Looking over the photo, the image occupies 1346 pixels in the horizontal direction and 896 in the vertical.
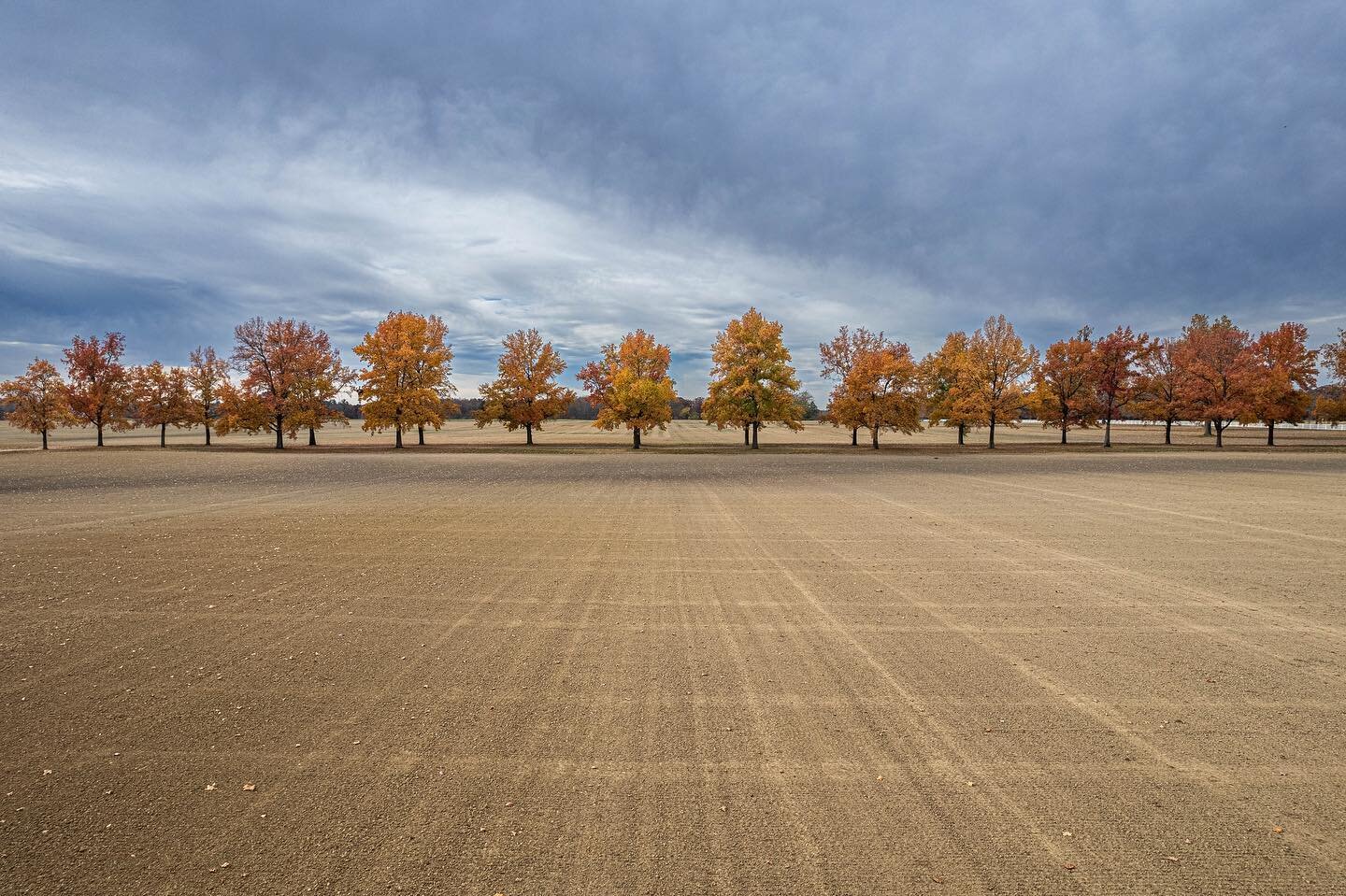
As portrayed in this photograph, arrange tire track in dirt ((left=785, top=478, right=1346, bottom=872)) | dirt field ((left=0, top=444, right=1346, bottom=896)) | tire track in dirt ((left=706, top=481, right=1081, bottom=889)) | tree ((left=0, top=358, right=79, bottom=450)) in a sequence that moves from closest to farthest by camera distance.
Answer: dirt field ((left=0, top=444, right=1346, bottom=896)) < tire track in dirt ((left=706, top=481, right=1081, bottom=889)) < tire track in dirt ((left=785, top=478, right=1346, bottom=872)) < tree ((left=0, top=358, right=79, bottom=450))

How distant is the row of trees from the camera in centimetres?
5072

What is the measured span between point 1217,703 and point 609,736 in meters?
4.96

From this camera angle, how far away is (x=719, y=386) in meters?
51.2

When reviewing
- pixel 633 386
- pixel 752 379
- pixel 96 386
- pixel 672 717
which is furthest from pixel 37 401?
pixel 672 717

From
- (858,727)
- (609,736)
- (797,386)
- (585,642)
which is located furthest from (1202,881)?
(797,386)

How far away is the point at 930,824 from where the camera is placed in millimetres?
3367

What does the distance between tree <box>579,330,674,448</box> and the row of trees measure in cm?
16

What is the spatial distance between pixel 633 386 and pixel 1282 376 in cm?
5795

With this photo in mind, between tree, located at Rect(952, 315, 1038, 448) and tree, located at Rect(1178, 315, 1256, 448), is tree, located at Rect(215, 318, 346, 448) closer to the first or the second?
tree, located at Rect(952, 315, 1038, 448)

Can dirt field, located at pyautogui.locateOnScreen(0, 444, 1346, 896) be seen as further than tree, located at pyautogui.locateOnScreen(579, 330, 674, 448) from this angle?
No

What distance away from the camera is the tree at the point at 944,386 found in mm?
53906

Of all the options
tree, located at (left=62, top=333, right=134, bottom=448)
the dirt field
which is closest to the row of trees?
tree, located at (left=62, top=333, right=134, bottom=448)

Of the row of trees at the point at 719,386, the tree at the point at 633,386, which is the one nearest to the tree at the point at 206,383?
the row of trees at the point at 719,386

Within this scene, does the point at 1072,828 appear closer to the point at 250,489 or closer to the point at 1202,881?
the point at 1202,881
